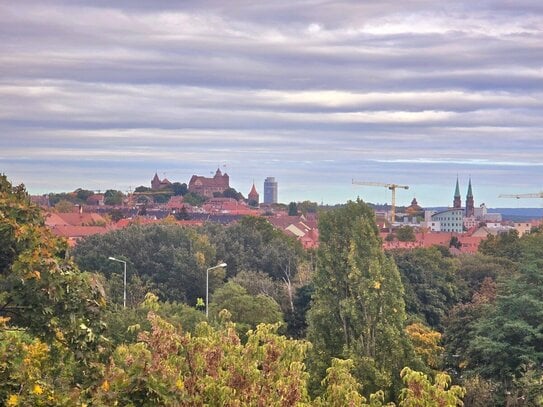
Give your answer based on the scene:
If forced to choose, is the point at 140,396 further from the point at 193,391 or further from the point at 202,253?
the point at 202,253

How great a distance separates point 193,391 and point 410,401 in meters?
3.90

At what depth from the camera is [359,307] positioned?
31641 millimetres

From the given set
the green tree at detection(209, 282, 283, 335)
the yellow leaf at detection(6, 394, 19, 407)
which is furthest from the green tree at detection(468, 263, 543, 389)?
the yellow leaf at detection(6, 394, 19, 407)

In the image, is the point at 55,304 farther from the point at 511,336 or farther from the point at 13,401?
→ the point at 511,336

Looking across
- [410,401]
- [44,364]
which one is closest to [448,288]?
[410,401]

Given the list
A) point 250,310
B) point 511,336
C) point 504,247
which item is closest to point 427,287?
point 250,310

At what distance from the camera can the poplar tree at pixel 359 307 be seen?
100 feet

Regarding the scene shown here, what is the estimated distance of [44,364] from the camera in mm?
12172

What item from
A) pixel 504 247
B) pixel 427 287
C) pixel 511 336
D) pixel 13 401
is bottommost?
pixel 511 336

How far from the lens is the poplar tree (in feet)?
100

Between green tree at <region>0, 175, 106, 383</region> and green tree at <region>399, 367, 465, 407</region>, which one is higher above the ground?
green tree at <region>0, 175, 106, 383</region>

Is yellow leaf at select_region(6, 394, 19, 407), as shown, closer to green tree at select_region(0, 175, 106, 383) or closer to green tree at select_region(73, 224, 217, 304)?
green tree at select_region(0, 175, 106, 383)

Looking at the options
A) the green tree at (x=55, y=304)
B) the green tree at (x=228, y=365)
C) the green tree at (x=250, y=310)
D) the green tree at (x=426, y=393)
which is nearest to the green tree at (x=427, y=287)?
the green tree at (x=250, y=310)

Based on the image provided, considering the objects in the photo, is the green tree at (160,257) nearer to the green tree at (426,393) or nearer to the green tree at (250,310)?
the green tree at (250,310)
